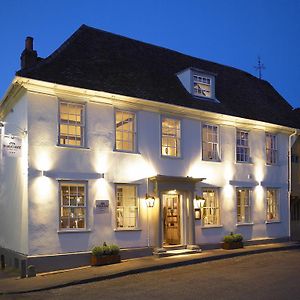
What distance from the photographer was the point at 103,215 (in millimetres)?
16375

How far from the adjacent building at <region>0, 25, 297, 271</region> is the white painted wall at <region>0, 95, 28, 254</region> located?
40 millimetres

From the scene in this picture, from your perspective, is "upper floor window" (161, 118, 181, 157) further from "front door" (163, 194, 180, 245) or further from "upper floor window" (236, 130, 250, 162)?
"upper floor window" (236, 130, 250, 162)

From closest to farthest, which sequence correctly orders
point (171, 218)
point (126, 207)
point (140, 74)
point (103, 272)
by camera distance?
point (103, 272), point (126, 207), point (171, 218), point (140, 74)

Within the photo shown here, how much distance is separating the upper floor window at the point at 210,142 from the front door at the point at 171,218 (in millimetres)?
2343

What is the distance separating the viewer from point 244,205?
21.3 meters

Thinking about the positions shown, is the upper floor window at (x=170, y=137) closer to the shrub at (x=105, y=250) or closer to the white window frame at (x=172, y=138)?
the white window frame at (x=172, y=138)

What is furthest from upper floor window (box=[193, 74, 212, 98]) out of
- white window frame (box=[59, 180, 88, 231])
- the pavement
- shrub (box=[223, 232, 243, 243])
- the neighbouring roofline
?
white window frame (box=[59, 180, 88, 231])

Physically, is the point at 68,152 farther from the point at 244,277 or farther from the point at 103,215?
the point at 244,277

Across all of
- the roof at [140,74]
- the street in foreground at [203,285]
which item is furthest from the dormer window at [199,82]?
the street in foreground at [203,285]

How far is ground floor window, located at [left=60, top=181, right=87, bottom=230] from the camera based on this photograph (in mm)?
15650

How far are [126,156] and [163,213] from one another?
3308mm

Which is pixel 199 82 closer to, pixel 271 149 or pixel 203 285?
pixel 271 149

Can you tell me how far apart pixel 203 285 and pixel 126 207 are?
5725mm

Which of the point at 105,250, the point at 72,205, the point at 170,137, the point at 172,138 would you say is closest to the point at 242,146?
the point at 172,138
